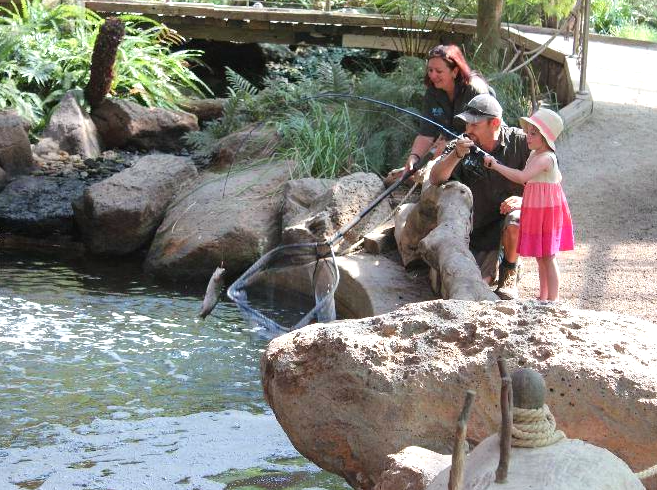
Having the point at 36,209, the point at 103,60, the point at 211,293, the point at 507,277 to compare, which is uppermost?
Result: the point at 103,60

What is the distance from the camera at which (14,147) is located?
31.4 feet

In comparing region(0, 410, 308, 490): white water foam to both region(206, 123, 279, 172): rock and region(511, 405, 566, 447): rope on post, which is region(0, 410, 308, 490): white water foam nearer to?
region(511, 405, 566, 447): rope on post

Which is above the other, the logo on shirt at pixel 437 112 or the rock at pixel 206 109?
the logo on shirt at pixel 437 112

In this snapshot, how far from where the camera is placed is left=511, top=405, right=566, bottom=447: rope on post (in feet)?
6.14

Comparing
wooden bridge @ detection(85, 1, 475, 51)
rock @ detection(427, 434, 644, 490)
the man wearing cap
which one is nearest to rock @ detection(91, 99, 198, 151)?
wooden bridge @ detection(85, 1, 475, 51)

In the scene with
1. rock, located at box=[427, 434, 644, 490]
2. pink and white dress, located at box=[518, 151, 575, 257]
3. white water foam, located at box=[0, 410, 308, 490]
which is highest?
rock, located at box=[427, 434, 644, 490]

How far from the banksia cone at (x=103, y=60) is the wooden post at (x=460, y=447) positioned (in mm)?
9118

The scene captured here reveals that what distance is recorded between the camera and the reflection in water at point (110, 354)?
522 centimetres

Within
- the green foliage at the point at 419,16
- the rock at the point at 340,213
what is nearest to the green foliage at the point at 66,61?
the green foliage at the point at 419,16

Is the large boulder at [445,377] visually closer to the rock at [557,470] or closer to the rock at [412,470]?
the rock at [412,470]

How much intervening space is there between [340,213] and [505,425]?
5011 mm

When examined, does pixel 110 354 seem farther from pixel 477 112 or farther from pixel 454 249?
pixel 477 112

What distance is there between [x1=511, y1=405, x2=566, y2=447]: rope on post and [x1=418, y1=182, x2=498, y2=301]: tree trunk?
2674mm

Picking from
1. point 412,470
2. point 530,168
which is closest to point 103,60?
point 530,168
